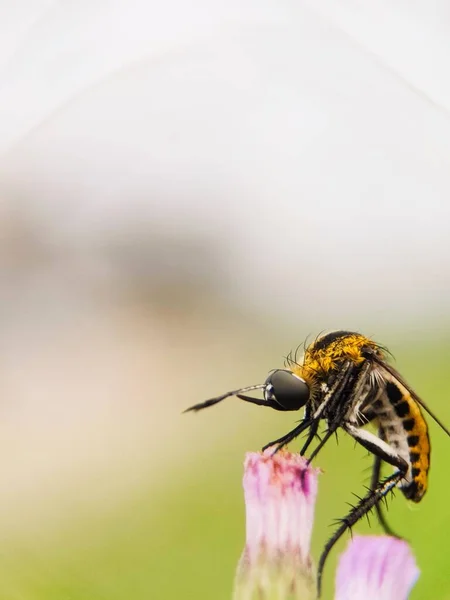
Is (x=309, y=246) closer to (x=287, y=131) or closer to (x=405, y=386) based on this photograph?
(x=287, y=131)

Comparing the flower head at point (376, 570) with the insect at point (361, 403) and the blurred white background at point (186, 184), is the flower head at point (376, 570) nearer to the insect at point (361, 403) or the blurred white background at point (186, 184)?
the insect at point (361, 403)

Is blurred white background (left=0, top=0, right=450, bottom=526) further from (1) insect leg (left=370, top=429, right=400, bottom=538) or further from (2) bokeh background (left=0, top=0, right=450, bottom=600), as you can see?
(1) insect leg (left=370, top=429, right=400, bottom=538)

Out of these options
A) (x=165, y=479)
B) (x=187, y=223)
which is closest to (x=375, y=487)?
(x=165, y=479)

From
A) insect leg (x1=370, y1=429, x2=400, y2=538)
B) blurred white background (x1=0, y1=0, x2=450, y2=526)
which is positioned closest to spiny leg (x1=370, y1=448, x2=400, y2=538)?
insect leg (x1=370, y1=429, x2=400, y2=538)

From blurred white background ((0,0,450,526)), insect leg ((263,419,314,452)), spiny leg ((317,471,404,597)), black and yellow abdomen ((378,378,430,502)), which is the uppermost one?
blurred white background ((0,0,450,526))

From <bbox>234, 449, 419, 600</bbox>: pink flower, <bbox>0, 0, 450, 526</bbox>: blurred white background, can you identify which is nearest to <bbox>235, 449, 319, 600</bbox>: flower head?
<bbox>234, 449, 419, 600</bbox>: pink flower

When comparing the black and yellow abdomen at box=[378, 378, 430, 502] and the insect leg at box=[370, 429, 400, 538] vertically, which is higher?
the black and yellow abdomen at box=[378, 378, 430, 502]

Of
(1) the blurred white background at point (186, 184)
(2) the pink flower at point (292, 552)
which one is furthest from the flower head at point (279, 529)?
(1) the blurred white background at point (186, 184)

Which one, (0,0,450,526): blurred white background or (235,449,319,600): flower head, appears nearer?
(235,449,319,600): flower head

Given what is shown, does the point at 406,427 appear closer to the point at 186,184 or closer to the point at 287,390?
the point at 287,390
